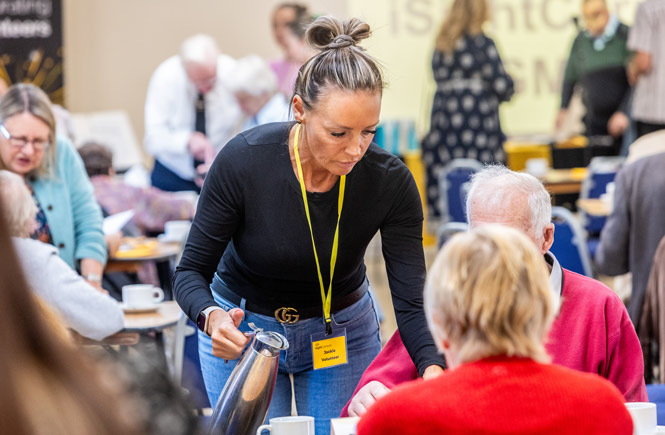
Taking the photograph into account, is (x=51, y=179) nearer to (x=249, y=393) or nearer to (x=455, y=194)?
(x=249, y=393)

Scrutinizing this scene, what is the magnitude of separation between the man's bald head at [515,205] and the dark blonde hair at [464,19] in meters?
5.46

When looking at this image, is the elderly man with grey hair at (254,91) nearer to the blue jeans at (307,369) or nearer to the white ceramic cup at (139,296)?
the white ceramic cup at (139,296)

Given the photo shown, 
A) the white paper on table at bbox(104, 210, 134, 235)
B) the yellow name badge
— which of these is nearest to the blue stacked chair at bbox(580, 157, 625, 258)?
the white paper on table at bbox(104, 210, 134, 235)

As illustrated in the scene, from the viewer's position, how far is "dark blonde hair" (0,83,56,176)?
12.8 feet

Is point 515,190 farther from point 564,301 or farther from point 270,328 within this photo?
point 270,328

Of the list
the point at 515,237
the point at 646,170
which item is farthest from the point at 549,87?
the point at 515,237

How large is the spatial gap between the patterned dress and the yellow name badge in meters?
5.54

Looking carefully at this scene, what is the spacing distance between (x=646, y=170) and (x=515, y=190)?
7.10ft

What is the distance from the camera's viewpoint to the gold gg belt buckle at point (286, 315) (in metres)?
2.42

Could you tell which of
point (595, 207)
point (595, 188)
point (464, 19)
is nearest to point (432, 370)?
point (595, 207)

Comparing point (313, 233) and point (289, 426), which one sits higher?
point (313, 233)

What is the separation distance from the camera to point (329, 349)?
2459 mm

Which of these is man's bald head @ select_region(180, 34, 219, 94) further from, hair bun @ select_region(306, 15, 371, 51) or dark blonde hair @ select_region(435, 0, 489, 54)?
hair bun @ select_region(306, 15, 371, 51)

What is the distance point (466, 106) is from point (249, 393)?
6.27 m
